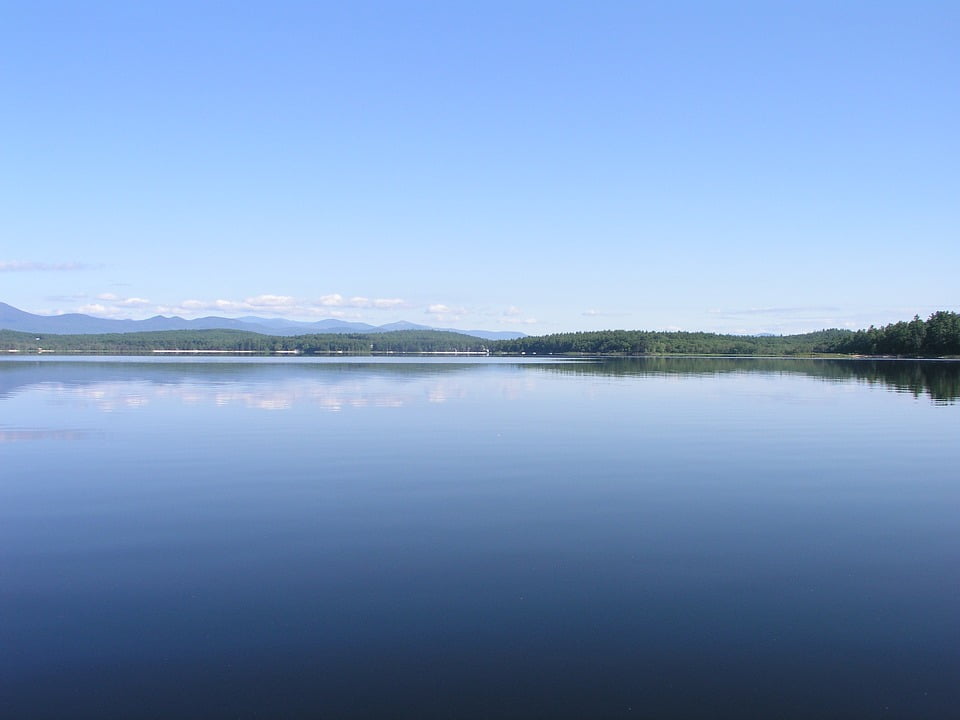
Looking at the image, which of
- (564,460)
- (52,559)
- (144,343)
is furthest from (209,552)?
(144,343)

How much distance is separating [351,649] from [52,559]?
4.63 m

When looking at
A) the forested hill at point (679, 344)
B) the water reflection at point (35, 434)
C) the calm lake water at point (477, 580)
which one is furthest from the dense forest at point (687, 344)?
the water reflection at point (35, 434)

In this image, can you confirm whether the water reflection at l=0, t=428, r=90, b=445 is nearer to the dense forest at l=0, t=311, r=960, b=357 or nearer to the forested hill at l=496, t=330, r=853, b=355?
the dense forest at l=0, t=311, r=960, b=357

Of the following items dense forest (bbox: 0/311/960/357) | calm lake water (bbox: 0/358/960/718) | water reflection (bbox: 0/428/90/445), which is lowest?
calm lake water (bbox: 0/358/960/718)

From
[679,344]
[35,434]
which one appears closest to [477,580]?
[35,434]

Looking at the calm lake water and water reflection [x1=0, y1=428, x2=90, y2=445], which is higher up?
water reflection [x1=0, y1=428, x2=90, y2=445]

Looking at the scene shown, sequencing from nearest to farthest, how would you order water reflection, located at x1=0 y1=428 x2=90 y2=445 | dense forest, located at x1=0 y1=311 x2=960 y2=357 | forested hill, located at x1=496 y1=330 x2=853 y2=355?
water reflection, located at x1=0 y1=428 x2=90 y2=445 → dense forest, located at x1=0 y1=311 x2=960 y2=357 → forested hill, located at x1=496 y1=330 x2=853 y2=355

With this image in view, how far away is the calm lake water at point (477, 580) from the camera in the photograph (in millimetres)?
5809

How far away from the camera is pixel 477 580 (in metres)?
8.12

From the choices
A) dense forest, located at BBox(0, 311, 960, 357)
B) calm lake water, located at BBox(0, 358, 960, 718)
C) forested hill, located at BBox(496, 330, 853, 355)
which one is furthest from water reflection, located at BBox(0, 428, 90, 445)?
forested hill, located at BBox(496, 330, 853, 355)

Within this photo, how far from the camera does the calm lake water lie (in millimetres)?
5809

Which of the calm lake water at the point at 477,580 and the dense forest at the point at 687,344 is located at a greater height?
the dense forest at the point at 687,344

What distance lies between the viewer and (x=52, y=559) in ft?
29.0

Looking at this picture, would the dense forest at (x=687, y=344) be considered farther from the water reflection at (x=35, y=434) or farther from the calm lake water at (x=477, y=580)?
the water reflection at (x=35, y=434)
